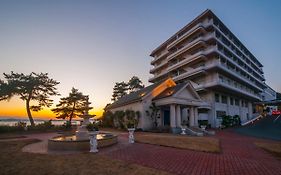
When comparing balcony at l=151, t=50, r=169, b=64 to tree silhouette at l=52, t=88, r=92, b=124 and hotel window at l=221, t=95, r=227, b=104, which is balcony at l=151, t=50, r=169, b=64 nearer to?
hotel window at l=221, t=95, r=227, b=104

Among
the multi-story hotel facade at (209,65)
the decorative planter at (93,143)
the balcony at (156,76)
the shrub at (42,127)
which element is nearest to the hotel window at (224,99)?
the multi-story hotel facade at (209,65)

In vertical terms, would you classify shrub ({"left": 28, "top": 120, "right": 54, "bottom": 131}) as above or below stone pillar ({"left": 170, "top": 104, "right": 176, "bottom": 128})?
below

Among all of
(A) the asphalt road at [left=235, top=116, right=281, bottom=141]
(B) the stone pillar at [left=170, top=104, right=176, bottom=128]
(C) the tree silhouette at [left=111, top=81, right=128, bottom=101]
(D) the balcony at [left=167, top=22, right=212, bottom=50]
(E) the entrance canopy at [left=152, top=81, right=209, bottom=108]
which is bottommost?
(A) the asphalt road at [left=235, top=116, right=281, bottom=141]

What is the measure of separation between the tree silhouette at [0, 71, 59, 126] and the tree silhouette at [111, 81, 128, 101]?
26.2 m

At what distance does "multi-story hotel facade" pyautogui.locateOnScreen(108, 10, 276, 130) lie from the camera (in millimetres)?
27906

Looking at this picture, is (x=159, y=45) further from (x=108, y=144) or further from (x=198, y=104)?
(x=108, y=144)

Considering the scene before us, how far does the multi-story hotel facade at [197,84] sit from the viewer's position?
2791 cm

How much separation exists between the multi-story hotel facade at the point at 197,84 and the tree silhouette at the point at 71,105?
708 centimetres

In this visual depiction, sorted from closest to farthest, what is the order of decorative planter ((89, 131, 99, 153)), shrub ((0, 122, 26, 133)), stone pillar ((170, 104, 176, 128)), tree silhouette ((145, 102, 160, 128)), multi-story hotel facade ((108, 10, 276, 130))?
decorative planter ((89, 131, 99, 153)) → shrub ((0, 122, 26, 133)) → stone pillar ((170, 104, 176, 128)) → multi-story hotel facade ((108, 10, 276, 130)) → tree silhouette ((145, 102, 160, 128))

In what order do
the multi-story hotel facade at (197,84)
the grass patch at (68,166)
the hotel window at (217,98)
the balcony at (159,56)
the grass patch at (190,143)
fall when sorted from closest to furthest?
the grass patch at (68,166), the grass patch at (190,143), the multi-story hotel facade at (197,84), the hotel window at (217,98), the balcony at (159,56)

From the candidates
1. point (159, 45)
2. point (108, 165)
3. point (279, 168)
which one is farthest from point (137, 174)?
point (159, 45)

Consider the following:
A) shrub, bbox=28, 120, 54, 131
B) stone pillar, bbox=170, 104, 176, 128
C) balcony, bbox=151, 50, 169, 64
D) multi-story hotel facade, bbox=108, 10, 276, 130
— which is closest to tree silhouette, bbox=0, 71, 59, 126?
shrub, bbox=28, 120, 54, 131

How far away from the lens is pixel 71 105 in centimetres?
4178

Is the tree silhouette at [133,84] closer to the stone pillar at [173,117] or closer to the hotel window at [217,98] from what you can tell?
the hotel window at [217,98]
